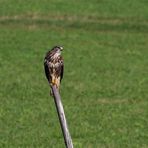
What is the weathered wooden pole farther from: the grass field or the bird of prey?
the grass field

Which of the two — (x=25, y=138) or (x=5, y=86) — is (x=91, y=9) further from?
(x=25, y=138)

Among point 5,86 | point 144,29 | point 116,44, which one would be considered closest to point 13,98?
point 5,86

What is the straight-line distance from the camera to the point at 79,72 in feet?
77.9

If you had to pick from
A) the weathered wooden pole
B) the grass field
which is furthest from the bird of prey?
the grass field

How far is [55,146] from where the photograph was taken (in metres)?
13.3

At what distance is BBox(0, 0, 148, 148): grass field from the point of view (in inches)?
585

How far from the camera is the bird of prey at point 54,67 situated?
447cm

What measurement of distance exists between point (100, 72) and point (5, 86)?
14.9 ft

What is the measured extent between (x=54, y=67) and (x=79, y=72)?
63.2ft

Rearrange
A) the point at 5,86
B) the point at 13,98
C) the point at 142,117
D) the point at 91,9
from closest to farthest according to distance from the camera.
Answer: the point at 142,117
the point at 13,98
the point at 5,86
the point at 91,9

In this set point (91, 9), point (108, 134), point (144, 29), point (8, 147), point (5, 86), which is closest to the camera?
point (8, 147)

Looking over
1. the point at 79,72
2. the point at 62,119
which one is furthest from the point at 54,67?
the point at 79,72

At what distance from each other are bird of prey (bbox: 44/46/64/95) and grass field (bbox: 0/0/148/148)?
29.2 ft

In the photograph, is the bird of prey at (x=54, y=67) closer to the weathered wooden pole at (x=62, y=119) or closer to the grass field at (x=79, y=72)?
the weathered wooden pole at (x=62, y=119)
